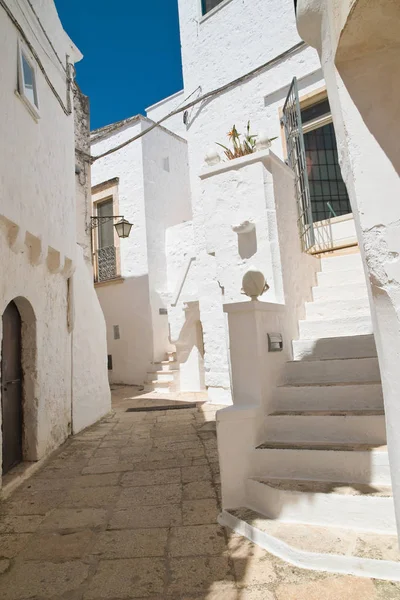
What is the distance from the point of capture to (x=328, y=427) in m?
3.09

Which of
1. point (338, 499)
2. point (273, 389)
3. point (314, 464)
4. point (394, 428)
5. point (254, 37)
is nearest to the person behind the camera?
point (394, 428)

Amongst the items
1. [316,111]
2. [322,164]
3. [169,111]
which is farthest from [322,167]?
[169,111]

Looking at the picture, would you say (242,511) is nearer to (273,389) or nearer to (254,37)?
(273,389)

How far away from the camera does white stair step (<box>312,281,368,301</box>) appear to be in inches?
192

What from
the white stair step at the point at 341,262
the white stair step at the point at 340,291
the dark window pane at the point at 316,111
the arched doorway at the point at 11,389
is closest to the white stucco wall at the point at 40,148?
the arched doorway at the point at 11,389

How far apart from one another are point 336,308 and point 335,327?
43cm

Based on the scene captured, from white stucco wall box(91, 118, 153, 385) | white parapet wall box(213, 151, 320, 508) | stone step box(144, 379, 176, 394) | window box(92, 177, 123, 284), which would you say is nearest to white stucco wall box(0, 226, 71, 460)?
white parapet wall box(213, 151, 320, 508)

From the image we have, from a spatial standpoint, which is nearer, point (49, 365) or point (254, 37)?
point (49, 365)

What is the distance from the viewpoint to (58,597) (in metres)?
2.13

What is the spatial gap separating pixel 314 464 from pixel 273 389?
2.59 feet

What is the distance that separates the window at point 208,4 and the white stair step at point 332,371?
8.77 metres

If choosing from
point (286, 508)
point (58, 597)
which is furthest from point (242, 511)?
point (58, 597)

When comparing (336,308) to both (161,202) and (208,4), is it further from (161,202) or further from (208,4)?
(161,202)

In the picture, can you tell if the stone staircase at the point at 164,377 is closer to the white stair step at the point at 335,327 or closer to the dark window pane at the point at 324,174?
the dark window pane at the point at 324,174
